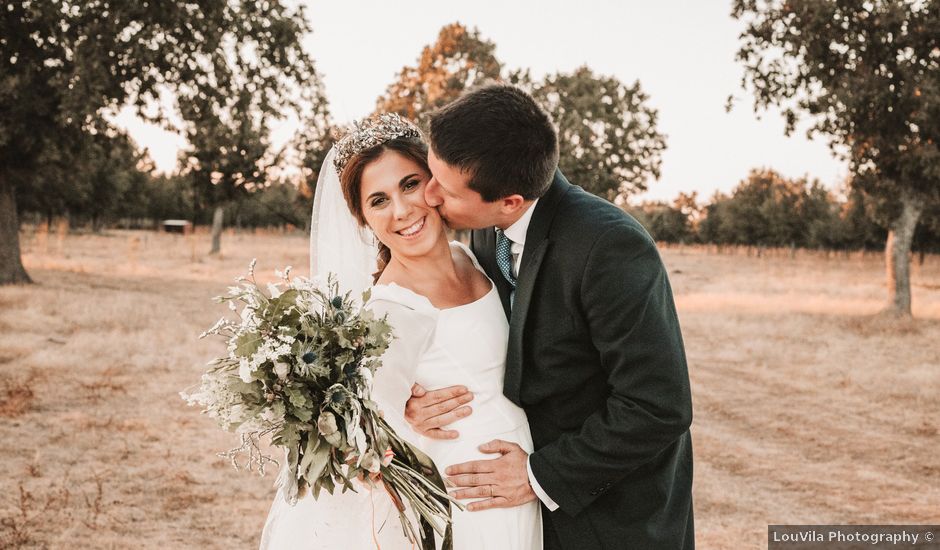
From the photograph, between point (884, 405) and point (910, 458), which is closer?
point (910, 458)

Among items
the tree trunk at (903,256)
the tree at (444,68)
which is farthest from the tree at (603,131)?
the tree trunk at (903,256)

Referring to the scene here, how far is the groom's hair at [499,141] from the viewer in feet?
8.43

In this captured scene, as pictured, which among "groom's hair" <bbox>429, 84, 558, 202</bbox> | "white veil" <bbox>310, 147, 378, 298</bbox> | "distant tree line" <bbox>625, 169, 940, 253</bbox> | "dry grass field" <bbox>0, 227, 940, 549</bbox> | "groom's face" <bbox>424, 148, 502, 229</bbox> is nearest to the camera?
"groom's hair" <bbox>429, 84, 558, 202</bbox>

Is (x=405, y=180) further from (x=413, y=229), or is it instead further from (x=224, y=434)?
(x=224, y=434)

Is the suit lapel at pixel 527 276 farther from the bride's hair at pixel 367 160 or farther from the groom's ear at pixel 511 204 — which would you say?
the bride's hair at pixel 367 160

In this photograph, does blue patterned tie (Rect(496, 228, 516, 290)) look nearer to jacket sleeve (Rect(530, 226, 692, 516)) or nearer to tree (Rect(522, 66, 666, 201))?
jacket sleeve (Rect(530, 226, 692, 516))

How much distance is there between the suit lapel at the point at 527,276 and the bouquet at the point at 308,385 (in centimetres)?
44

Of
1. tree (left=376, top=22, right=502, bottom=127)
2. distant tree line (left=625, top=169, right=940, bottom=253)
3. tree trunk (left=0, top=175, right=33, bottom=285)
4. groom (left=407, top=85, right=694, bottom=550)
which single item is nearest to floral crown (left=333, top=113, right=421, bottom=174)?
groom (left=407, top=85, right=694, bottom=550)

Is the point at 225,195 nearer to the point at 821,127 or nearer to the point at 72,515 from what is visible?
the point at 821,127

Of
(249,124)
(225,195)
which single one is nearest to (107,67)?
(249,124)

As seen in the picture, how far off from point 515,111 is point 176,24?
16617 mm

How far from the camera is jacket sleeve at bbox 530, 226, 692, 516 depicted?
2363mm

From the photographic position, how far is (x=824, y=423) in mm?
9820

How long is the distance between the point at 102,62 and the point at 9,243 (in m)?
6.08
